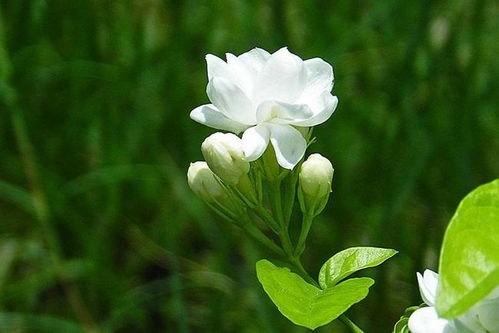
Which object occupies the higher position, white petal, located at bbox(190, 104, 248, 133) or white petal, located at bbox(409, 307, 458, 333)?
white petal, located at bbox(190, 104, 248, 133)

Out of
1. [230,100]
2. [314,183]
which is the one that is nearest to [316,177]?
[314,183]

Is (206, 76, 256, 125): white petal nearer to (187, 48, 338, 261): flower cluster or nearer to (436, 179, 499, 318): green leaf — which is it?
(187, 48, 338, 261): flower cluster

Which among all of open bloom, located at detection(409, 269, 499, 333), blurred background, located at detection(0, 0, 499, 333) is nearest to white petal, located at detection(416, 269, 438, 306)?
open bloom, located at detection(409, 269, 499, 333)

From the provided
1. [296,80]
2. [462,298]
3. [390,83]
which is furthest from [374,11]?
[462,298]

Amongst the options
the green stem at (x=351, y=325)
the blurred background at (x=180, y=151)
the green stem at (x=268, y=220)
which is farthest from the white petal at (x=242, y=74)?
the blurred background at (x=180, y=151)

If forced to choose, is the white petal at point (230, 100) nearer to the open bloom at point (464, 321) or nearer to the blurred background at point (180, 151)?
the open bloom at point (464, 321)

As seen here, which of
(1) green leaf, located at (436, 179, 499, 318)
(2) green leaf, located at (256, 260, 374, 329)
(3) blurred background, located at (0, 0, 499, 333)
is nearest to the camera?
(1) green leaf, located at (436, 179, 499, 318)
